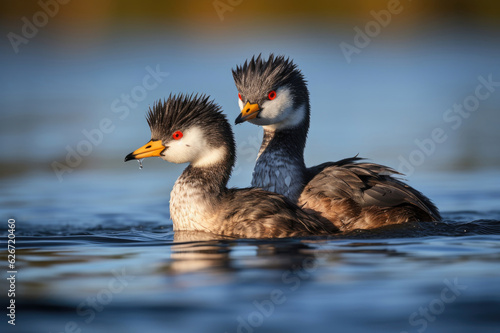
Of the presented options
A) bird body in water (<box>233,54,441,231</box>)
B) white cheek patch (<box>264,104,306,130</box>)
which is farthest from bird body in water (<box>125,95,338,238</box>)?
white cheek patch (<box>264,104,306,130</box>)

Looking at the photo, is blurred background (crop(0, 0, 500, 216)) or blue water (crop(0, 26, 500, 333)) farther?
blurred background (crop(0, 0, 500, 216))

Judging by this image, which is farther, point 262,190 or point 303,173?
point 303,173

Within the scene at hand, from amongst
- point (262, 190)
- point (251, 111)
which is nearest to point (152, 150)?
point (262, 190)

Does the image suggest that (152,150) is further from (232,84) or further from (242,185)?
(232,84)

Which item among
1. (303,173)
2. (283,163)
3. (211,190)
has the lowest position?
(211,190)

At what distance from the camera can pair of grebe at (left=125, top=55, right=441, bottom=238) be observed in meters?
9.54

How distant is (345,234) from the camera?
31.9 ft

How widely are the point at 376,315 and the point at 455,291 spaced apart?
951 millimetres

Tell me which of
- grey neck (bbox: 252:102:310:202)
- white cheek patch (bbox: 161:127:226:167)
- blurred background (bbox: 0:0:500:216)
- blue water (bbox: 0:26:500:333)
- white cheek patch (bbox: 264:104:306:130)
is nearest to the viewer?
blue water (bbox: 0:26:500:333)

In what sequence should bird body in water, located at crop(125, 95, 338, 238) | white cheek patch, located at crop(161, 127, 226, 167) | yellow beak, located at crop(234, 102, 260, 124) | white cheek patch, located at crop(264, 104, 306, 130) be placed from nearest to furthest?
bird body in water, located at crop(125, 95, 338, 238)
white cheek patch, located at crop(161, 127, 226, 167)
yellow beak, located at crop(234, 102, 260, 124)
white cheek patch, located at crop(264, 104, 306, 130)

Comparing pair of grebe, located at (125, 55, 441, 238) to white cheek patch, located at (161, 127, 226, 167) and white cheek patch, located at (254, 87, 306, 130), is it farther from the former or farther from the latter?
white cheek patch, located at (254, 87, 306, 130)

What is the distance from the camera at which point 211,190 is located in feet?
32.2

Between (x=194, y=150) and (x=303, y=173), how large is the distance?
1.45 meters

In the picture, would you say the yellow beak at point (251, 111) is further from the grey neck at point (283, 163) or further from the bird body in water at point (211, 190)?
the bird body in water at point (211, 190)
